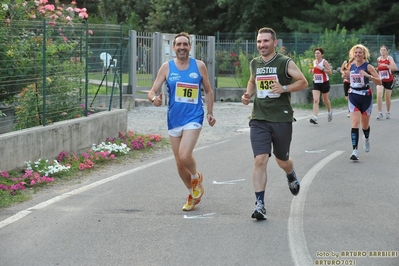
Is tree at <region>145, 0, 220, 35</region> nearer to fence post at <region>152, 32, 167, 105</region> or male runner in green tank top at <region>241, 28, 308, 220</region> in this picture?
fence post at <region>152, 32, 167, 105</region>

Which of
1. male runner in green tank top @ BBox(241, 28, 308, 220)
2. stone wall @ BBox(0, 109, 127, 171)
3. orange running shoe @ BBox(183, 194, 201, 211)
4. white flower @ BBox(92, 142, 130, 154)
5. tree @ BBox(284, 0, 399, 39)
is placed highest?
tree @ BBox(284, 0, 399, 39)

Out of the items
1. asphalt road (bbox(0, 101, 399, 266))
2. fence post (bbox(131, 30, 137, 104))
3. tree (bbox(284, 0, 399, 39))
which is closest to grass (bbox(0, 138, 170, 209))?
asphalt road (bbox(0, 101, 399, 266))

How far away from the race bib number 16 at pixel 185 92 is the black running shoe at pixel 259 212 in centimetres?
134

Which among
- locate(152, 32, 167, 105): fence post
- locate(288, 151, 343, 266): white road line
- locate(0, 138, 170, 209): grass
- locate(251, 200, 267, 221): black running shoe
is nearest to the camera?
locate(288, 151, 343, 266): white road line

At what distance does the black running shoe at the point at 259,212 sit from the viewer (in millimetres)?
7621

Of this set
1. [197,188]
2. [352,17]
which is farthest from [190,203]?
[352,17]

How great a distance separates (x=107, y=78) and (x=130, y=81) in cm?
760

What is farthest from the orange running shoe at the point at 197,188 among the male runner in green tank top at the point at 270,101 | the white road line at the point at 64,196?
the white road line at the point at 64,196

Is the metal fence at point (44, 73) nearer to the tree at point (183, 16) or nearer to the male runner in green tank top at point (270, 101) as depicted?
the male runner in green tank top at point (270, 101)

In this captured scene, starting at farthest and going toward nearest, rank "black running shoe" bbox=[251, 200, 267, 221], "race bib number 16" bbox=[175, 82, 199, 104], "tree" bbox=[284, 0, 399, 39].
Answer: "tree" bbox=[284, 0, 399, 39]
"race bib number 16" bbox=[175, 82, 199, 104]
"black running shoe" bbox=[251, 200, 267, 221]

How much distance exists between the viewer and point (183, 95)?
26.8ft

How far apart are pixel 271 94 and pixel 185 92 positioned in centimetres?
93

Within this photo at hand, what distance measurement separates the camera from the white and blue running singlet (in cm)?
816

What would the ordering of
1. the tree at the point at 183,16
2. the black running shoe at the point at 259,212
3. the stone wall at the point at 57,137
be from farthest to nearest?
the tree at the point at 183,16
the stone wall at the point at 57,137
the black running shoe at the point at 259,212
